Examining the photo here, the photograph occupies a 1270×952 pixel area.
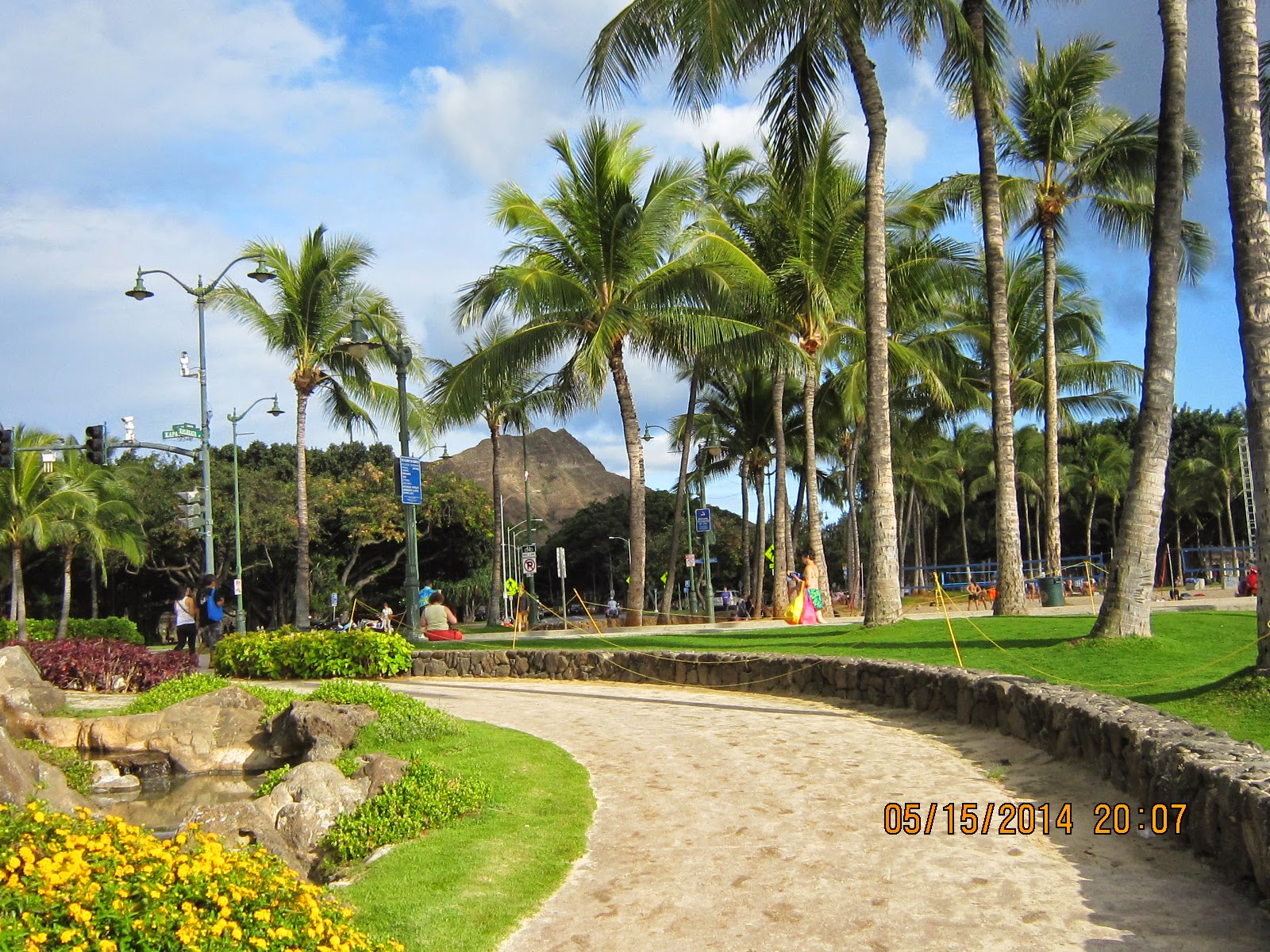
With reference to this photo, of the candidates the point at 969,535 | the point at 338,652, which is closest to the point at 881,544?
the point at 338,652

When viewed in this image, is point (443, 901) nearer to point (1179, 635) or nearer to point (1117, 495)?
point (1179, 635)

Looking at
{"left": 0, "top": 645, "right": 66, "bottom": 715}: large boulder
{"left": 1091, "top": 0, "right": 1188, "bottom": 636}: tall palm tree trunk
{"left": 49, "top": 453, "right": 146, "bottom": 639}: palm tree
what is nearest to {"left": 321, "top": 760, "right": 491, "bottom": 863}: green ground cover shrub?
{"left": 0, "top": 645, "right": 66, "bottom": 715}: large boulder

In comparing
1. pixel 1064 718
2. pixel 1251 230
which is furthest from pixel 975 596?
pixel 1064 718

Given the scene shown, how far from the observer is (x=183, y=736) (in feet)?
39.7

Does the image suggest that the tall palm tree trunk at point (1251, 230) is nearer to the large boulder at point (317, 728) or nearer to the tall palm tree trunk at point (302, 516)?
the large boulder at point (317, 728)

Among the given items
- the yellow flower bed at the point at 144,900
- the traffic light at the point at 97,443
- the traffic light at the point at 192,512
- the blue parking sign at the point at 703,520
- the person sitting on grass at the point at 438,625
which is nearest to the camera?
the yellow flower bed at the point at 144,900

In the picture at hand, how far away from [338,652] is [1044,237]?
58.4 ft

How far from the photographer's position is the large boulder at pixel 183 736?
12.0 metres

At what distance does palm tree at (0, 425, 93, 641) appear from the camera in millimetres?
30719

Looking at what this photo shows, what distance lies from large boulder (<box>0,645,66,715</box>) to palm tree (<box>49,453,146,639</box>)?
17.6 m

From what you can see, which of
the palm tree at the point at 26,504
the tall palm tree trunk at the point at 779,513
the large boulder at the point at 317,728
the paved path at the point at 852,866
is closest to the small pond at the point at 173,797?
the large boulder at the point at 317,728

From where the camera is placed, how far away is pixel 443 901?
19.0ft

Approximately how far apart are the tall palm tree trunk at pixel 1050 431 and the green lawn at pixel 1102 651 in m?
5.31
